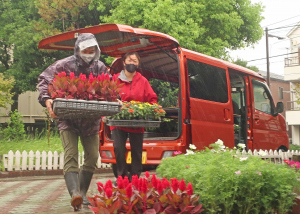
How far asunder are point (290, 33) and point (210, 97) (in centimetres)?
3298

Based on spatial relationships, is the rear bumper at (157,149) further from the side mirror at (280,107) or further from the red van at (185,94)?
the side mirror at (280,107)

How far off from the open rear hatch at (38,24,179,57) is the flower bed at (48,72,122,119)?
155 centimetres

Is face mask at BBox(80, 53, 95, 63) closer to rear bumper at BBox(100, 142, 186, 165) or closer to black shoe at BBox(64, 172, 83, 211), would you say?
black shoe at BBox(64, 172, 83, 211)

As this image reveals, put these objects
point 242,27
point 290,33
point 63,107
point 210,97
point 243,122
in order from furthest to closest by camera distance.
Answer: point 290,33 → point 242,27 → point 243,122 → point 210,97 → point 63,107

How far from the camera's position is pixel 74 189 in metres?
4.23

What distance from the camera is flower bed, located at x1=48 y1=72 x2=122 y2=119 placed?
3.96m

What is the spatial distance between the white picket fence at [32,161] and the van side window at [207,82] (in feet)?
18.5

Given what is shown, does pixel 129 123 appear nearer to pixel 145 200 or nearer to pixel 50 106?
pixel 50 106

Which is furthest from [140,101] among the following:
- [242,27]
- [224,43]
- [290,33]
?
[290,33]

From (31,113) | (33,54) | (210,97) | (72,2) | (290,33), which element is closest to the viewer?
(210,97)

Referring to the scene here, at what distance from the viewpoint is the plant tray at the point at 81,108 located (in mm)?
3914

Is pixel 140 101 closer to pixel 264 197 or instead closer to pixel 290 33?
Result: pixel 264 197

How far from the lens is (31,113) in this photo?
32938 mm

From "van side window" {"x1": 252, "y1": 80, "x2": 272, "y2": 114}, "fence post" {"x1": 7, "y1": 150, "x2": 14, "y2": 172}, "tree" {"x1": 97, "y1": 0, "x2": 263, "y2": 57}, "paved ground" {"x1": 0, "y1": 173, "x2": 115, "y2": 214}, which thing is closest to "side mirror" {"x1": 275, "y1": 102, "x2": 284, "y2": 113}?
"van side window" {"x1": 252, "y1": 80, "x2": 272, "y2": 114}
